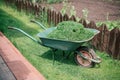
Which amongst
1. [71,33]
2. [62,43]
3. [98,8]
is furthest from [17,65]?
[98,8]

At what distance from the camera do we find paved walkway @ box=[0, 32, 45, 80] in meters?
4.28

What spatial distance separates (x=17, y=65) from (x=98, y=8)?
6763mm

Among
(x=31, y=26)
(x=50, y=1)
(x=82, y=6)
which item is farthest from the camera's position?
(x=50, y=1)

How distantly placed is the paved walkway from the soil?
405 cm

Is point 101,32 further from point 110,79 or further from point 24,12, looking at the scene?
point 24,12

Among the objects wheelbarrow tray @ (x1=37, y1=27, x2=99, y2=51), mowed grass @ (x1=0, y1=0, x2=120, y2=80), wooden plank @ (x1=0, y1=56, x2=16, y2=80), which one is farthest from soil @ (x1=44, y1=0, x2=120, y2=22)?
wooden plank @ (x1=0, y1=56, x2=16, y2=80)

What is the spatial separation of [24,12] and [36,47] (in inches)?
143

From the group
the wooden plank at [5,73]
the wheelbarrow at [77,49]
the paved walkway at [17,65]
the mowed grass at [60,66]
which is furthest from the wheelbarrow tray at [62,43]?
the wooden plank at [5,73]

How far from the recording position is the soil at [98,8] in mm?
9047

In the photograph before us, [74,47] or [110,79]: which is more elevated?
[74,47]

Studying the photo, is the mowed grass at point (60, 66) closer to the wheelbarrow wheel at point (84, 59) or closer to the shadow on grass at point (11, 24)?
the wheelbarrow wheel at point (84, 59)

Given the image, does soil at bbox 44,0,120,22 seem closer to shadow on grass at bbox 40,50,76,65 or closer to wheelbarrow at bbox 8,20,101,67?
shadow on grass at bbox 40,50,76,65

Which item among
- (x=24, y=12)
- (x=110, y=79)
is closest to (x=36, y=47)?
(x=110, y=79)

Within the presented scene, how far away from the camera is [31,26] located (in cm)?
846
